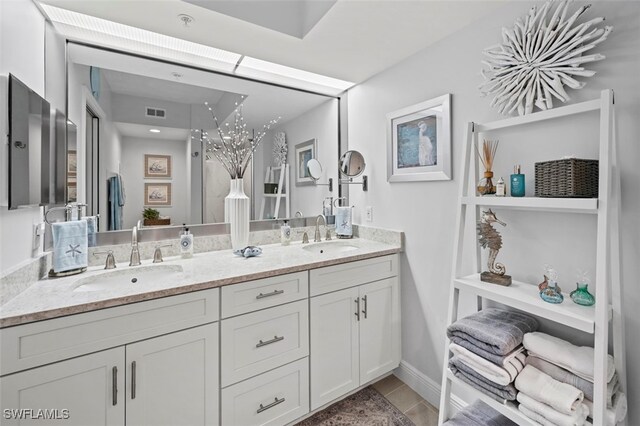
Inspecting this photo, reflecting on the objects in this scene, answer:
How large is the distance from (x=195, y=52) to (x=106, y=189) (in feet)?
3.32

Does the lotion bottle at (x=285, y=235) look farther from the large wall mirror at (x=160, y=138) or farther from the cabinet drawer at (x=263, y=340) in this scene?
the cabinet drawer at (x=263, y=340)

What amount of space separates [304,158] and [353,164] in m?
0.42

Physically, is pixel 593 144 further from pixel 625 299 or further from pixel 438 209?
pixel 438 209

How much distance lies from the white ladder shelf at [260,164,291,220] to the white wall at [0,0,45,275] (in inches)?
50.9

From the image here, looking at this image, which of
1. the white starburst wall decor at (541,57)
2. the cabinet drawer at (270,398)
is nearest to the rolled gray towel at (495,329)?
the cabinet drawer at (270,398)

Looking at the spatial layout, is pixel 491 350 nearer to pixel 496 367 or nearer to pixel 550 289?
pixel 496 367

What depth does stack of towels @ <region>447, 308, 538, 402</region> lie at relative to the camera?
3.89 feet

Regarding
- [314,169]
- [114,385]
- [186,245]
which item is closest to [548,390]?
[114,385]

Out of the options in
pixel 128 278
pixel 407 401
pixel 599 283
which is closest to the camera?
pixel 599 283

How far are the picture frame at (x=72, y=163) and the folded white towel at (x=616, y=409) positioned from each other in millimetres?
2512

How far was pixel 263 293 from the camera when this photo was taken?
4.92 ft

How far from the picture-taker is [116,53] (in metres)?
1.74

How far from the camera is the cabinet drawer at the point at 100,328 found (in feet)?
3.26

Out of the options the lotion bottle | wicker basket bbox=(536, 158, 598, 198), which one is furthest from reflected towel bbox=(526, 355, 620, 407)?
the lotion bottle
